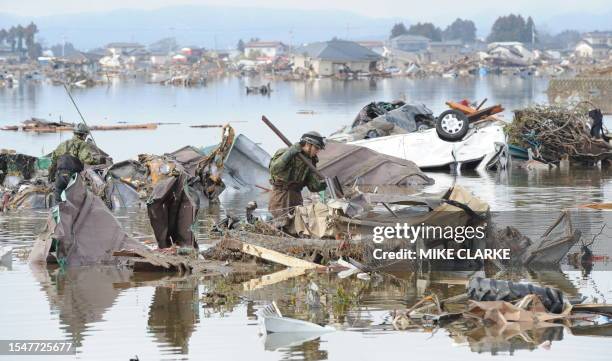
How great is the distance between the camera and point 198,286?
46.7ft

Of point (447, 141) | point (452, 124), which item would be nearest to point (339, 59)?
point (447, 141)

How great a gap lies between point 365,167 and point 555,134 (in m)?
5.85

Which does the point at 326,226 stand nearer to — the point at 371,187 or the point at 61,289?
the point at 61,289

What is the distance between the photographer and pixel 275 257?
15000 millimetres

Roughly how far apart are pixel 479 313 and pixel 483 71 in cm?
14860

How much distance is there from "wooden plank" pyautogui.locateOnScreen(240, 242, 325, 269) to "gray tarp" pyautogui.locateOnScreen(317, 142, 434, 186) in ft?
28.5

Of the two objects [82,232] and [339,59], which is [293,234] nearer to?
[82,232]

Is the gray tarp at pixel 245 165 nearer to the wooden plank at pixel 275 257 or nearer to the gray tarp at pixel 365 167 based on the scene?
the gray tarp at pixel 365 167

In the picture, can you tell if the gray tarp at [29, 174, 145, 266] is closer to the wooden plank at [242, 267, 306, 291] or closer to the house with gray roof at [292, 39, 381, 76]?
the wooden plank at [242, 267, 306, 291]

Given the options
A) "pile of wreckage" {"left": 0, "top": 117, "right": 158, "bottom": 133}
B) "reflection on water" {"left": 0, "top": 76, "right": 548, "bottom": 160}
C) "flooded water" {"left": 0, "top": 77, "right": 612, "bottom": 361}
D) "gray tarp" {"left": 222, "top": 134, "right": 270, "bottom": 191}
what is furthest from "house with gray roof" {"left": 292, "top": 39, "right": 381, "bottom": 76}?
"flooded water" {"left": 0, "top": 77, "right": 612, "bottom": 361}

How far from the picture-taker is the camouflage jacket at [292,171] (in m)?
15.7

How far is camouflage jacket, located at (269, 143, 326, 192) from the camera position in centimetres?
1566

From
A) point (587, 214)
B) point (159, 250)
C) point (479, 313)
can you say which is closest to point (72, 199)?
point (159, 250)

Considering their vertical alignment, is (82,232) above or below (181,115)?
above
